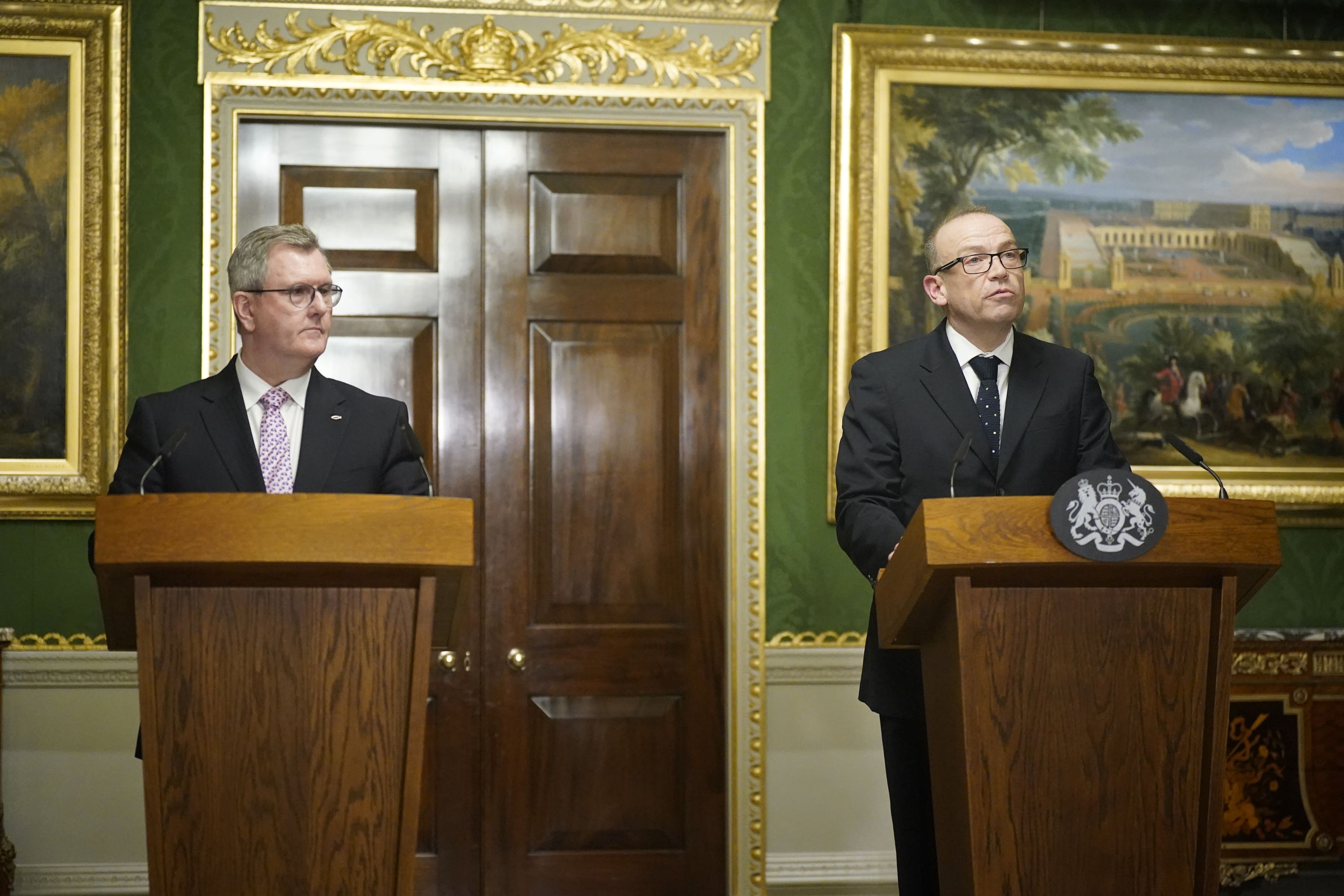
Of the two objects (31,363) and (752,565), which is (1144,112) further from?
(31,363)

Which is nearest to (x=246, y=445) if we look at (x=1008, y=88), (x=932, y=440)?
(x=932, y=440)

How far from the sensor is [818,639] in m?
4.19

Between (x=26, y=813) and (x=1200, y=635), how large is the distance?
3429mm

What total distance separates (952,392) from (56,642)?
286 centimetres

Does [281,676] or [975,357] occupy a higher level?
[975,357]

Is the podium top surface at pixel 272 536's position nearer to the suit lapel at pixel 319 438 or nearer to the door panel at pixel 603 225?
the suit lapel at pixel 319 438

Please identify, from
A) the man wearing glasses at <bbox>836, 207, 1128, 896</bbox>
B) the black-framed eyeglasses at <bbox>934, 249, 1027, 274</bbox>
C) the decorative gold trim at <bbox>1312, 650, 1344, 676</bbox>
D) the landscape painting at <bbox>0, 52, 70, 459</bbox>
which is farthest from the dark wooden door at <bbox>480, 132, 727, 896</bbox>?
the decorative gold trim at <bbox>1312, 650, 1344, 676</bbox>

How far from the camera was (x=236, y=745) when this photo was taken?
80.3 inches

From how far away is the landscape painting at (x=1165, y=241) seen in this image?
4258mm

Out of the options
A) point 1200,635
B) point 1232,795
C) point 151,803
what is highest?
point 1200,635

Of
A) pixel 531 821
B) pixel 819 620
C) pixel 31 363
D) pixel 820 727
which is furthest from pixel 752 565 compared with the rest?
pixel 31 363

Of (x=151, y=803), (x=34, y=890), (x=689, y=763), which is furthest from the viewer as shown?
(x=689, y=763)

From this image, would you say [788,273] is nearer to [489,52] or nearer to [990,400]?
[489,52]

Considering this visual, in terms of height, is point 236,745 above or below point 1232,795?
above
